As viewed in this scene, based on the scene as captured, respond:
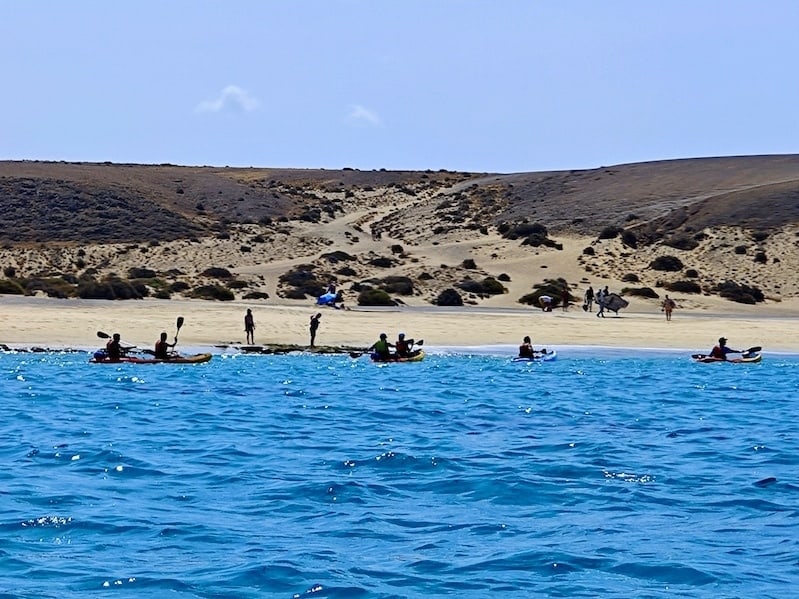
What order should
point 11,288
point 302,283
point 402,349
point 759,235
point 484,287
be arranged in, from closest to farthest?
point 402,349
point 11,288
point 484,287
point 302,283
point 759,235

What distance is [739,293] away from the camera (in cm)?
5053

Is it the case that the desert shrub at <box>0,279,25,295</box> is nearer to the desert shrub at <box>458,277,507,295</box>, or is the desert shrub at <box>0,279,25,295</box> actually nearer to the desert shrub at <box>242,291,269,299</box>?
the desert shrub at <box>242,291,269,299</box>

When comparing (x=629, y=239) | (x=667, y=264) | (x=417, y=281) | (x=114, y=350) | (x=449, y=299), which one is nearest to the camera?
(x=114, y=350)

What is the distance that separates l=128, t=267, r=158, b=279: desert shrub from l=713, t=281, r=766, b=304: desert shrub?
25.5 metres

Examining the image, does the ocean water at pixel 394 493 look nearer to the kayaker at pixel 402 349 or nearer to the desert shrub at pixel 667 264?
the kayaker at pixel 402 349

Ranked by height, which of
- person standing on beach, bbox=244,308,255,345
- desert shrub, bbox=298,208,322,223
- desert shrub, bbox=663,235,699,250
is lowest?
person standing on beach, bbox=244,308,255,345

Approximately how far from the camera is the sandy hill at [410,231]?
54.8 metres

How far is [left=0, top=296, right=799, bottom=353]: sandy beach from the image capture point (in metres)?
34.4

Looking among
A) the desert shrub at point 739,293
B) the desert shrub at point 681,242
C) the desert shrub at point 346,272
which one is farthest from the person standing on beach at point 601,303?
the desert shrub at point 681,242

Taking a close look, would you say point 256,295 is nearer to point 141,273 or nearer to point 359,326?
point 359,326

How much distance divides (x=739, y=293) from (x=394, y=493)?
40.7 metres

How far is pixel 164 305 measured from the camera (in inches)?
1585

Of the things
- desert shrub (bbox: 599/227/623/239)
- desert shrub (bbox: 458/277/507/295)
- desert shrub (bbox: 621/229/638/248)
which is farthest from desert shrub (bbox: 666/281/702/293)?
desert shrub (bbox: 599/227/623/239)

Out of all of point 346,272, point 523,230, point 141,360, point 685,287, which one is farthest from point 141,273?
point 141,360
